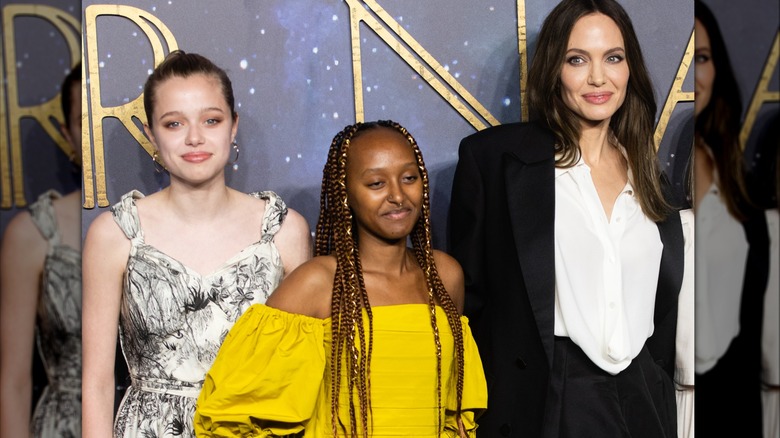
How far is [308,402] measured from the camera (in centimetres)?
237

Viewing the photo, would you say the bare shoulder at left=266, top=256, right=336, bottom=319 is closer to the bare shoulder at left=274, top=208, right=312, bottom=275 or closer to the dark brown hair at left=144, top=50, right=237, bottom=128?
the bare shoulder at left=274, top=208, right=312, bottom=275

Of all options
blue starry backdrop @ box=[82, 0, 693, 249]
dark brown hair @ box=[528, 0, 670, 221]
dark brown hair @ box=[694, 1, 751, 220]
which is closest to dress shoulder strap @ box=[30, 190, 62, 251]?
dark brown hair @ box=[694, 1, 751, 220]

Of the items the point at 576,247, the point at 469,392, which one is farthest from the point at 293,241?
the point at 576,247

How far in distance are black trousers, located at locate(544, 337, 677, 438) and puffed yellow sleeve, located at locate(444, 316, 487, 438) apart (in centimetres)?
22

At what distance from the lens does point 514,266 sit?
8.89ft

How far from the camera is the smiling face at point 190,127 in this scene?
269cm

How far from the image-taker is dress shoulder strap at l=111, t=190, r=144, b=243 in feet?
8.84

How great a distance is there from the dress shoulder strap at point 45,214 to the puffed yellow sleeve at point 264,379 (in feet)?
6.40

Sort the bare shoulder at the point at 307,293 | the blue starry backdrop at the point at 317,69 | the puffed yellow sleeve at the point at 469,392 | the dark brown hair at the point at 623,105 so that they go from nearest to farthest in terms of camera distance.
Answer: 1. the bare shoulder at the point at 307,293
2. the puffed yellow sleeve at the point at 469,392
3. the dark brown hair at the point at 623,105
4. the blue starry backdrop at the point at 317,69

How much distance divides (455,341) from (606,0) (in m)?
1.25

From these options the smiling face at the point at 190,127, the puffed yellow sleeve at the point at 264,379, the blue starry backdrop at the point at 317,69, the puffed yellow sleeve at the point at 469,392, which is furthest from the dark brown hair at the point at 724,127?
the blue starry backdrop at the point at 317,69

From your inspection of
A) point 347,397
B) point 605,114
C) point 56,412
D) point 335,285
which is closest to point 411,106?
point 605,114

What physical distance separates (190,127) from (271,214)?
0.39m

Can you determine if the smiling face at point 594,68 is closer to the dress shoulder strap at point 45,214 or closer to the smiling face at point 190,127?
the smiling face at point 190,127
